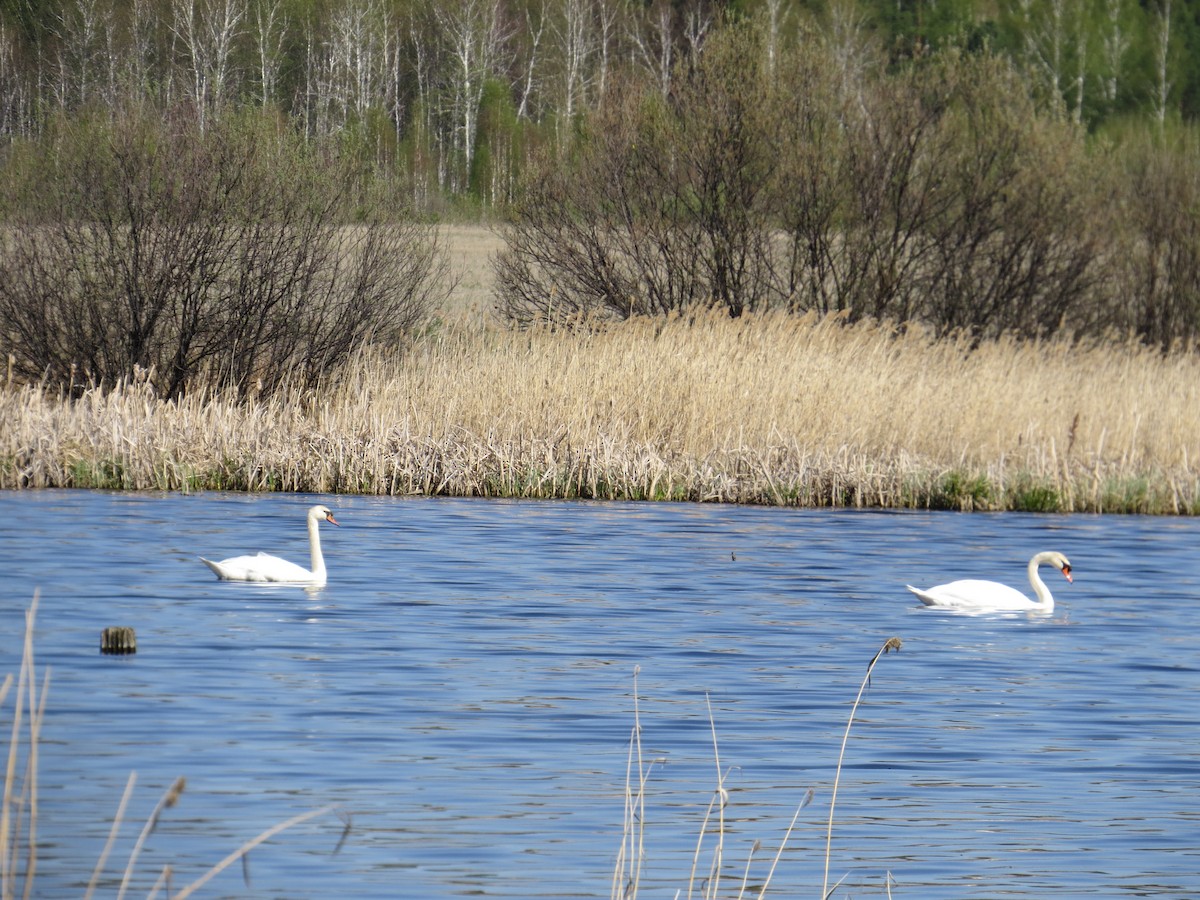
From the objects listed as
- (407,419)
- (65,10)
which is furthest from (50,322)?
(65,10)

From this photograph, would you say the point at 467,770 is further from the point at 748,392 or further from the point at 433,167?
the point at 433,167

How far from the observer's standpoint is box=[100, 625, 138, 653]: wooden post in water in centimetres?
1101

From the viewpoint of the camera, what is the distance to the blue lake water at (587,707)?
7.09 meters

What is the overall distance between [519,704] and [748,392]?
10.9m

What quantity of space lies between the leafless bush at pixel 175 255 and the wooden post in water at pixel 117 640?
1060 centimetres

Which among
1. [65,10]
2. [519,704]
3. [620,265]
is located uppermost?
[65,10]

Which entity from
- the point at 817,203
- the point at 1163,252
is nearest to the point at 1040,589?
the point at 817,203

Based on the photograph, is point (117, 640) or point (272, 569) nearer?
point (117, 640)

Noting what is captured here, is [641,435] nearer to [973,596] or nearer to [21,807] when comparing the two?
[973,596]

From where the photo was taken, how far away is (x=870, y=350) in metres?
22.9

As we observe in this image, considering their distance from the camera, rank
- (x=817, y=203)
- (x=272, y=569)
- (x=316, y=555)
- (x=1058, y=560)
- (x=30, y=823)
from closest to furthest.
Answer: (x=30, y=823) → (x=272, y=569) → (x=316, y=555) → (x=1058, y=560) → (x=817, y=203)

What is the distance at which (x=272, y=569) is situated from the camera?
14.1 metres

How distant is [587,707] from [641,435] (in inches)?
422

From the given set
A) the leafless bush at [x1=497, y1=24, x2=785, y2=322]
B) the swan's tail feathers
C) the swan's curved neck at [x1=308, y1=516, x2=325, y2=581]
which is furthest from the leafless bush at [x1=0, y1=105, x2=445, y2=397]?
the swan's tail feathers
